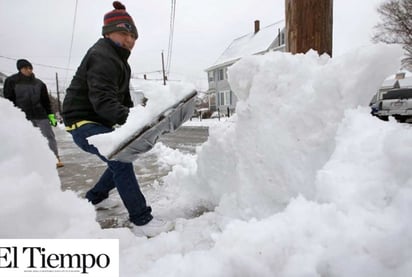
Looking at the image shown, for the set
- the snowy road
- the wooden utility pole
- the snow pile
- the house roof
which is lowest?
the snowy road

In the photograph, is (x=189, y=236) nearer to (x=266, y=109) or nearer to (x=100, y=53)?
(x=266, y=109)

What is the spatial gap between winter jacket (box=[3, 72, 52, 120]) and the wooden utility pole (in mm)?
4007

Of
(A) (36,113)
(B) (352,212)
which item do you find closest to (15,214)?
(B) (352,212)

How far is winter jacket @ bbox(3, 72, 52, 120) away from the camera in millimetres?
4242

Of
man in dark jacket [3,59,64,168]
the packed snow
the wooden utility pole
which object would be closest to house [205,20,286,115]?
man in dark jacket [3,59,64,168]

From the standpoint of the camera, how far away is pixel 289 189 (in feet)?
5.49

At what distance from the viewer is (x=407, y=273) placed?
0.98 m

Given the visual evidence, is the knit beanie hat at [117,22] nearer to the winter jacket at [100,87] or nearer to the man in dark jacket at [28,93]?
the winter jacket at [100,87]

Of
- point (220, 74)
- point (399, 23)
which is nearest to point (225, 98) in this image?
point (220, 74)

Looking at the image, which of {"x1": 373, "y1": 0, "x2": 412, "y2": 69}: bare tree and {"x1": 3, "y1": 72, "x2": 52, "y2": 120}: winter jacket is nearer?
{"x1": 3, "y1": 72, "x2": 52, "y2": 120}: winter jacket

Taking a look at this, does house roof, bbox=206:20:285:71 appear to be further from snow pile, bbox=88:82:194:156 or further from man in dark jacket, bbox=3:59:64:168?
snow pile, bbox=88:82:194:156

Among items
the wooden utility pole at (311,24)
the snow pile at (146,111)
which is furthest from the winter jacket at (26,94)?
the wooden utility pole at (311,24)

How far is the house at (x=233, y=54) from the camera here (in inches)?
954

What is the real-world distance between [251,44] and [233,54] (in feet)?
7.33
